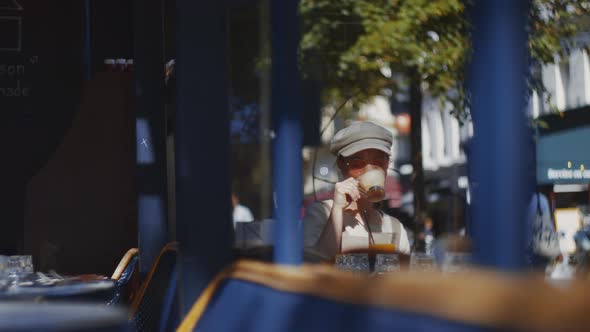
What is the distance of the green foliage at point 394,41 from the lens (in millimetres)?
8758

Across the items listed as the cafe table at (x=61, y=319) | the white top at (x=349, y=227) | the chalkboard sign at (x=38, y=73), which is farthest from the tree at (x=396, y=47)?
the cafe table at (x=61, y=319)

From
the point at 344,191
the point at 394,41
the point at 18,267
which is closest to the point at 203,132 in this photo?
the point at 344,191

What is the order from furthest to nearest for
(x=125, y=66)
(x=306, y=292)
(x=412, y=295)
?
1. (x=125, y=66)
2. (x=306, y=292)
3. (x=412, y=295)

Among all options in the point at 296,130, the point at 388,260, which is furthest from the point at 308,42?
the point at 296,130

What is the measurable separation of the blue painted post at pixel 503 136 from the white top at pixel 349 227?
8.46ft

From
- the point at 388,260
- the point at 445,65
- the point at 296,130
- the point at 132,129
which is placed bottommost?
the point at 388,260

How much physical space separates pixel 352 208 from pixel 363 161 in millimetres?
220

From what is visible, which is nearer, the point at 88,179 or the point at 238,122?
the point at 88,179

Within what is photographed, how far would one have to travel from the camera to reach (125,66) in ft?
25.2

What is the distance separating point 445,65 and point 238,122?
301 centimetres

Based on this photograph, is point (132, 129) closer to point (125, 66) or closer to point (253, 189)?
point (125, 66)

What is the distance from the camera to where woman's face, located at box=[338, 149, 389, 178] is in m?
4.23

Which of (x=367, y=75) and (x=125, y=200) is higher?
(x=367, y=75)

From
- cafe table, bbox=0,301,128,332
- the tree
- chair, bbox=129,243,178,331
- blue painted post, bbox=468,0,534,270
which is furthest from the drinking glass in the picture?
the tree
